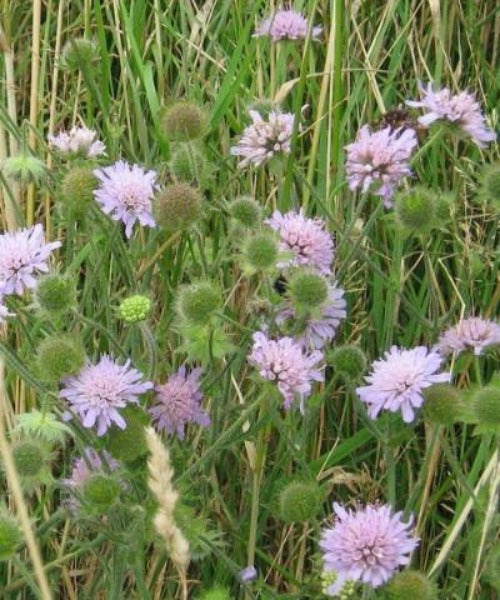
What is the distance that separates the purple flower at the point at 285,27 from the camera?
6.17ft

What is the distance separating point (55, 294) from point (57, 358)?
8 centimetres

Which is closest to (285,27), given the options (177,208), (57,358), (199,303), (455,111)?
(455,111)

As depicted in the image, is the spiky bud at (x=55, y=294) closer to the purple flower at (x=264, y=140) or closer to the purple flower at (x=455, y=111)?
the purple flower at (x=264, y=140)

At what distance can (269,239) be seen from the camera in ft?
4.80

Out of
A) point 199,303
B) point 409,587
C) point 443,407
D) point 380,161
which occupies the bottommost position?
point 409,587

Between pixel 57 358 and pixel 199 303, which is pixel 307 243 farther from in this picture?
pixel 57 358

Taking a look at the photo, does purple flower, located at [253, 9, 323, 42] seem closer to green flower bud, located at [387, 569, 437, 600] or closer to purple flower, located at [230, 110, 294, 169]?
purple flower, located at [230, 110, 294, 169]

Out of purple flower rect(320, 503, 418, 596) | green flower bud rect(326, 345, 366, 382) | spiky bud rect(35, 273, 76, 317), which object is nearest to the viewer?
purple flower rect(320, 503, 418, 596)

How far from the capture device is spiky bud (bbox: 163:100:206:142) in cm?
155

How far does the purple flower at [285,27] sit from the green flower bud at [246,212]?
436mm

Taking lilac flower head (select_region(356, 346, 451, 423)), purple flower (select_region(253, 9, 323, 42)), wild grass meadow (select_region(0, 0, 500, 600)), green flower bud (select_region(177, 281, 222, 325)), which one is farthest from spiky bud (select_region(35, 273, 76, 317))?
purple flower (select_region(253, 9, 323, 42))

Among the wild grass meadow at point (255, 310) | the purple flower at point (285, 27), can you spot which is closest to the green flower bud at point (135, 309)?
the wild grass meadow at point (255, 310)

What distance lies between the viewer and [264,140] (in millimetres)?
1636

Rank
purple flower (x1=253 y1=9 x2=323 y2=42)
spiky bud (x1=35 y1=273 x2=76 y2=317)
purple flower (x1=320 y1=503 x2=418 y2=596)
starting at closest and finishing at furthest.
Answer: purple flower (x1=320 y1=503 x2=418 y2=596), spiky bud (x1=35 y1=273 x2=76 y2=317), purple flower (x1=253 y1=9 x2=323 y2=42)
